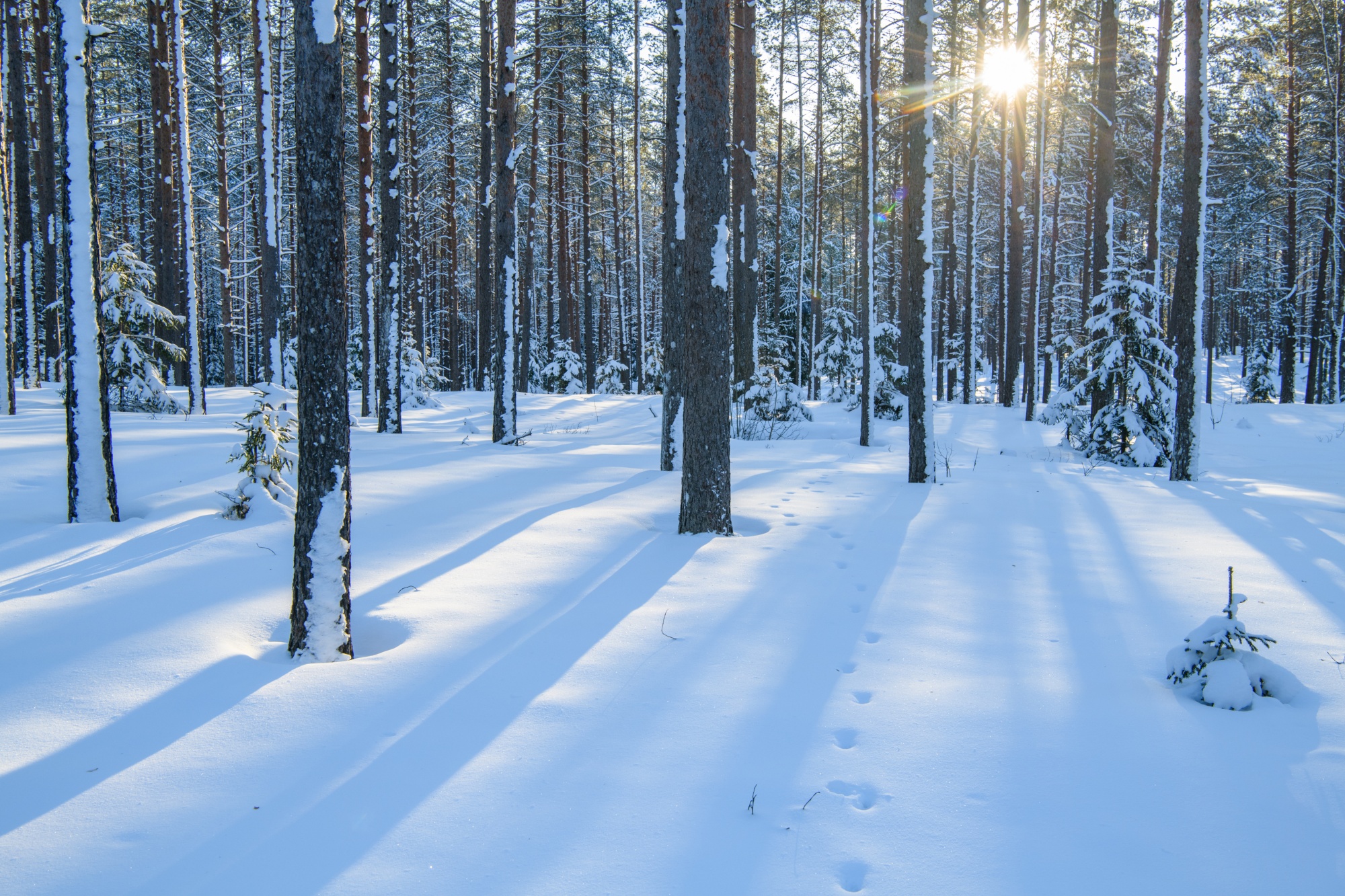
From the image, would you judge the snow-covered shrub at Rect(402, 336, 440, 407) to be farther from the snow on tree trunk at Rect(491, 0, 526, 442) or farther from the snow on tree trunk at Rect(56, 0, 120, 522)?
the snow on tree trunk at Rect(56, 0, 120, 522)

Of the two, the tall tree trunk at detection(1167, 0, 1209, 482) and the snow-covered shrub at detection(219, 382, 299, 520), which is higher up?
the tall tree trunk at detection(1167, 0, 1209, 482)

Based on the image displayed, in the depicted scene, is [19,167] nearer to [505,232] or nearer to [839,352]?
[505,232]

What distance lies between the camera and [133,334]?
518 inches

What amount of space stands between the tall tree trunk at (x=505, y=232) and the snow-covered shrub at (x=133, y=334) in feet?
20.1

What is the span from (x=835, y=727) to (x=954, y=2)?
20827 millimetres

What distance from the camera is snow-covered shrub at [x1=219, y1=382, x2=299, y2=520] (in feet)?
18.6

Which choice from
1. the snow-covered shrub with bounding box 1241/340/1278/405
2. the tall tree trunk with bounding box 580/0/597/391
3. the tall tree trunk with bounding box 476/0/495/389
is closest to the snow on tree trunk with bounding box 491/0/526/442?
the tall tree trunk with bounding box 476/0/495/389

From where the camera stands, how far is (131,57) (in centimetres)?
2062

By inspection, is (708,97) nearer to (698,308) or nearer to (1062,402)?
(698,308)

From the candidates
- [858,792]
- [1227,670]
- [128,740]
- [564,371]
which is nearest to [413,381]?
[564,371]

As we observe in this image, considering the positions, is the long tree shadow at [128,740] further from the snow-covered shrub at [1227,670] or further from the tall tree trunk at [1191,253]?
the tall tree trunk at [1191,253]

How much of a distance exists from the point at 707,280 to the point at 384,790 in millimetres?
4274

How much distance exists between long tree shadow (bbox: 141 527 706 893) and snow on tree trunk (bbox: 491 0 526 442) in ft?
24.9

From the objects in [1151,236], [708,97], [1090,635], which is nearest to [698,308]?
[708,97]
